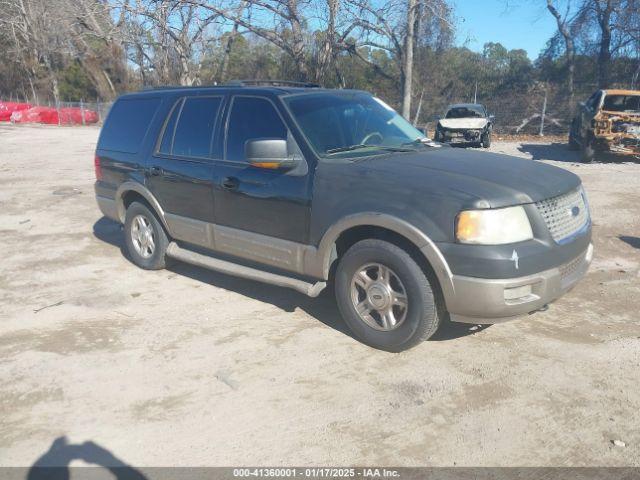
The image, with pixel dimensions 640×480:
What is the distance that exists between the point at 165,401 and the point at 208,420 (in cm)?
37

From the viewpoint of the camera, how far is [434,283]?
12.0 feet

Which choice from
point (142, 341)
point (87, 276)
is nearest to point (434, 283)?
point (142, 341)

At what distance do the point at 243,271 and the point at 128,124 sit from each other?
8.05 ft

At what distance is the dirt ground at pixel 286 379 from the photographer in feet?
9.50

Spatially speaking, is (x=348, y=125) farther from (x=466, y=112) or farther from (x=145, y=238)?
(x=466, y=112)

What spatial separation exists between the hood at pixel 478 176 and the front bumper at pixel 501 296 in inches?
19.1

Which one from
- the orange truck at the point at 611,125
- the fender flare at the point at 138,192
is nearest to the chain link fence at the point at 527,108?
the orange truck at the point at 611,125

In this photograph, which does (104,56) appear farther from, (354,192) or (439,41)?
(354,192)

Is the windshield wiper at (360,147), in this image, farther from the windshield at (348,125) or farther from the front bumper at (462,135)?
the front bumper at (462,135)

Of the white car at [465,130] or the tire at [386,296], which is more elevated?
the white car at [465,130]

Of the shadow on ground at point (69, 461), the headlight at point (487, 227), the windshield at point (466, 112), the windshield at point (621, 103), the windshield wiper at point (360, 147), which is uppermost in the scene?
the windshield at point (621, 103)

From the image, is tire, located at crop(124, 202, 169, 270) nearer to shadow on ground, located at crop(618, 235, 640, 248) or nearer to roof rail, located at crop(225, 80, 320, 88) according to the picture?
roof rail, located at crop(225, 80, 320, 88)

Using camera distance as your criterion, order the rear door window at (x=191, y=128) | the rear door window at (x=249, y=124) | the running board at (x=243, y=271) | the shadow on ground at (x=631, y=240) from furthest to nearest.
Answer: the shadow on ground at (x=631, y=240) < the rear door window at (x=191, y=128) < the rear door window at (x=249, y=124) < the running board at (x=243, y=271)

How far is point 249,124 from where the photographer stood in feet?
15.0
